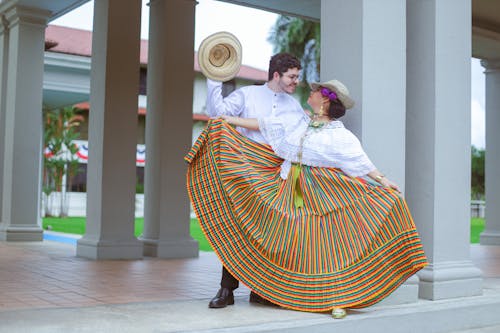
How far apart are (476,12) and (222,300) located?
894 cm

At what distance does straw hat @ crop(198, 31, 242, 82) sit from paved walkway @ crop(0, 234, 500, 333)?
157 cm

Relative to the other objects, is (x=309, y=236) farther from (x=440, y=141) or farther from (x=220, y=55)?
(x=440, y=141)

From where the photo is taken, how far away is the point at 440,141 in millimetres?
5316

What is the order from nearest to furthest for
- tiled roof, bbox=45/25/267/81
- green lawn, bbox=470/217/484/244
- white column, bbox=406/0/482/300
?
white column, bbox=406/0/482/300 → green lawn, bbox=470/217/484/244 → tiled roof, bbox=45/25/267/81

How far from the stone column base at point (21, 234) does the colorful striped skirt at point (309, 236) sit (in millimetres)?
7516

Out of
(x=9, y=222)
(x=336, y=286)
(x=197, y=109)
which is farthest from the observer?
(x=197, y=109)

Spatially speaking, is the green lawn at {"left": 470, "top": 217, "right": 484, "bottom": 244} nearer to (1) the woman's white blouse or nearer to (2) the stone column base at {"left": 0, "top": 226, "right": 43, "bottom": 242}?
(2) the stone column base at {"left": 0, "top": 226, "right": 43, "bottom": 242}

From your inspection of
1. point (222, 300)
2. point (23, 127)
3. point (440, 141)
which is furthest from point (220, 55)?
point (23, 127)

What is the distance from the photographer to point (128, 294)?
5250mm

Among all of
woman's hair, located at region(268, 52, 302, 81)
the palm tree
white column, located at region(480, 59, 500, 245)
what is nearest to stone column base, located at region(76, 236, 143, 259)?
woman's hair, located at region(268, 52, 302, 81)

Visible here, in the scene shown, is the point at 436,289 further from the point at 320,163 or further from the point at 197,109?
the point at 197,109

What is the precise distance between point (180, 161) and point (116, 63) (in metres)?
1.59

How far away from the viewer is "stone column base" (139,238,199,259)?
352 inches

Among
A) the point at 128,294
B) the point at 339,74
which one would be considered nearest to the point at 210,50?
the point at 339,74
